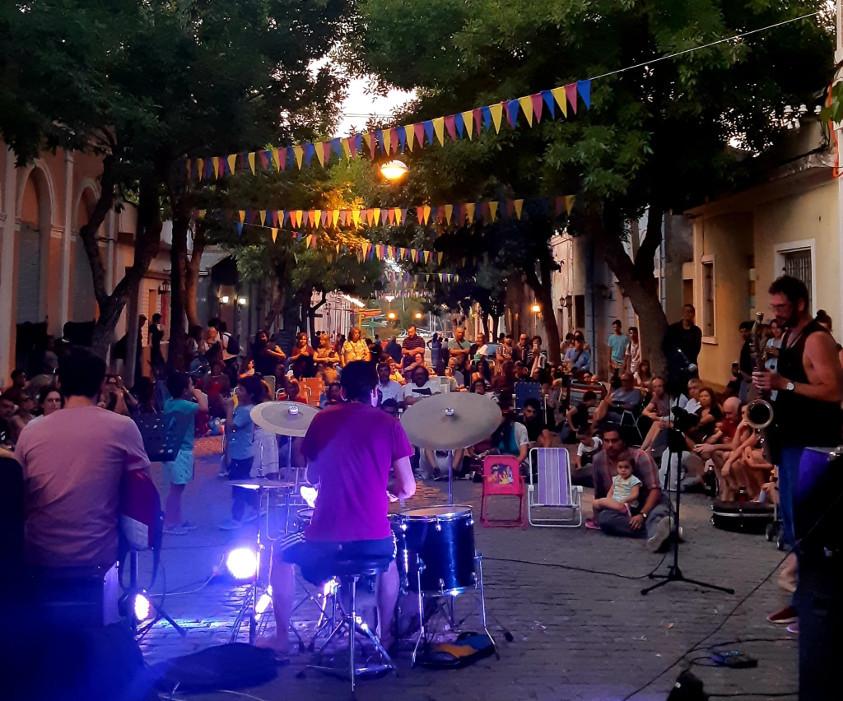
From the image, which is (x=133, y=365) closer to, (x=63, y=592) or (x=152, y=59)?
(x=152, y=59)

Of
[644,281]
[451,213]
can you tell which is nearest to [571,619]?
[644,281]

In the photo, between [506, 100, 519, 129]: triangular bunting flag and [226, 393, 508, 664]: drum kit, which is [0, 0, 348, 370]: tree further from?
[226, 393, 508, 664]: drum kit

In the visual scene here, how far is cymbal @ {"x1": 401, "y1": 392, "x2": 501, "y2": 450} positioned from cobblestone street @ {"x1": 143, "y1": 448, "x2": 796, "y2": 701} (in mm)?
1291

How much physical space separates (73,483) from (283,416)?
2.60 m

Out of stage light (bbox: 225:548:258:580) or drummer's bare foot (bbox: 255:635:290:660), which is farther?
stage light (bbox: 225:548:258:580)

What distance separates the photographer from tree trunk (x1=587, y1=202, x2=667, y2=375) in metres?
16.0

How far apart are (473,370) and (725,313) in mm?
6016

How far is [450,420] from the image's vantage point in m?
5.95

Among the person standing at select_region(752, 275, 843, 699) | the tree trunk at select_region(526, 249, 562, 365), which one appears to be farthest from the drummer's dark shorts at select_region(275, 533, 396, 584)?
the tree trunk at select_region(526, 249, 562, 365)

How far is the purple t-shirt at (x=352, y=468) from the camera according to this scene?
5164 mm

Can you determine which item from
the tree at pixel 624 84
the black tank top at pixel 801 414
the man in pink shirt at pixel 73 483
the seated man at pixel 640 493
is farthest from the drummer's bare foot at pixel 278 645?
the tree at pixel 624 84

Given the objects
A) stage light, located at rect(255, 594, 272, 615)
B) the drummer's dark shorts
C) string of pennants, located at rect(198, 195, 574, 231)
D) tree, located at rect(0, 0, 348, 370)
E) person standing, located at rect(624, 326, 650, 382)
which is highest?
tree, located at rect(0, 0, 348, 370)

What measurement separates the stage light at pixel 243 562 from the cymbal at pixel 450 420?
1331mm

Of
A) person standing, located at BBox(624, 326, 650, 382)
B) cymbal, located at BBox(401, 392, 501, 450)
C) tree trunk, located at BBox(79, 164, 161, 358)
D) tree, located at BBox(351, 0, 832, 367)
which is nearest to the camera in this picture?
cymbal, located at BBox(401, 392, 501, 450)
